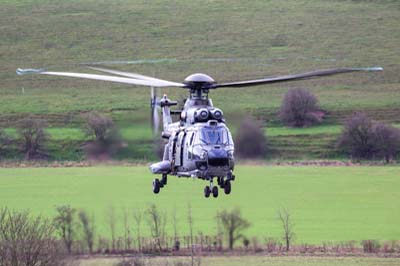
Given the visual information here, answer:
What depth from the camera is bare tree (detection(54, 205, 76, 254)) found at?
89344mm

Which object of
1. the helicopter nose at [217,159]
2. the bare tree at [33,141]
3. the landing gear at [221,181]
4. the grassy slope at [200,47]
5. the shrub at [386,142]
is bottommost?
the landing gear at [221,181]

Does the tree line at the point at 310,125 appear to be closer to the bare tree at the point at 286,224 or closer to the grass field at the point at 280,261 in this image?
the bare tree at the point at 286,224

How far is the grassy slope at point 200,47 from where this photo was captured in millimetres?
142500

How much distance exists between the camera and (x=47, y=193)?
335 ft

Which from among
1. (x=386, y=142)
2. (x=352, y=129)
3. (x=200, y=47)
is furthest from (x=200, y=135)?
(x=200, y=47)

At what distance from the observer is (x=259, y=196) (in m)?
94.4

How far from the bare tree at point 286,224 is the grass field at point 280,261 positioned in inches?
188

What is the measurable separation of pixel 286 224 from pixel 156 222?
9.54 m

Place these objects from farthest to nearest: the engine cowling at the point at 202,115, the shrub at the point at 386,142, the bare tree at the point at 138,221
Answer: the shrub at the point at 386,142 → the bare tree at the point at 138,221 → the engine cowling at the point at 202,115

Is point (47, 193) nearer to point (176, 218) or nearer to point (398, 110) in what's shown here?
point (176, 218)

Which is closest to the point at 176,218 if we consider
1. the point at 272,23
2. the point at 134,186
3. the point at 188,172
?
the point at 134,186

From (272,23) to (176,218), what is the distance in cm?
8212

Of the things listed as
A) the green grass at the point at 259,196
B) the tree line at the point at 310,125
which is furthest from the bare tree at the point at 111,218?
the tree line at the point at 310,125

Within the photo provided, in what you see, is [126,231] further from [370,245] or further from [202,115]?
[202,115]
